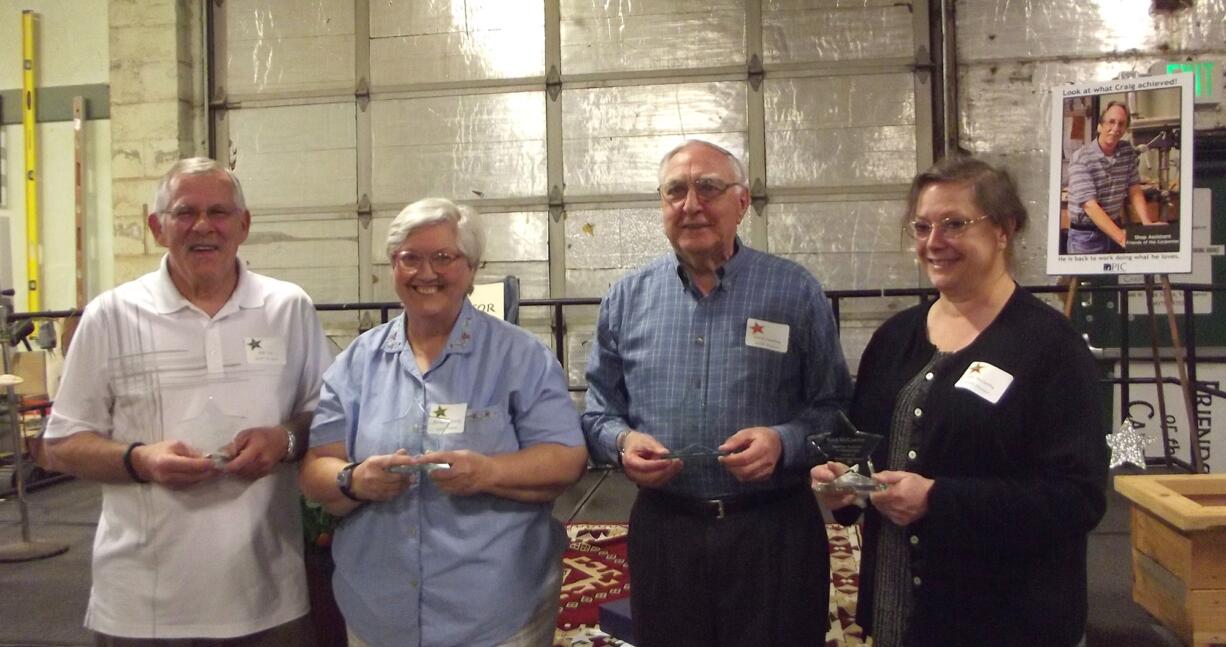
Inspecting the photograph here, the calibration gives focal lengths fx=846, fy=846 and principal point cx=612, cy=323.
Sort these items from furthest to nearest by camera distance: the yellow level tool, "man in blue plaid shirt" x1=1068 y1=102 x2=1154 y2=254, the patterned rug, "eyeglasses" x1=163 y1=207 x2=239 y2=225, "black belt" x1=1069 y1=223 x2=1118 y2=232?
the yellow level tool
"black belt" x1=1069 y1=223 x2=1118 y2=232
"man in blue plaid shirt" x1=1068 y1=102 x2=1154 y2=254
the patterned rug
"eyeglasses" x1=163 y1=207 x2=239 y2=225

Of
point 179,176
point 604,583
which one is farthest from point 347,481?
point 604,583

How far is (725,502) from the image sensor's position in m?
1.71

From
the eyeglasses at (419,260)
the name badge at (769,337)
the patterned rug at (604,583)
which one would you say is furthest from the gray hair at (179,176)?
the patterned rug at (604,583)

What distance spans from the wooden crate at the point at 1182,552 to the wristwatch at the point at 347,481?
80.9 inches

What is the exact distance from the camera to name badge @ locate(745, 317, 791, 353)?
1.73 m

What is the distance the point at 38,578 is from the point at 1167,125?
4.67m

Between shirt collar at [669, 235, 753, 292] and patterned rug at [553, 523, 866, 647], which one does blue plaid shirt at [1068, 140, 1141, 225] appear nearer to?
patterned rug at [553, 523, 866, 647]

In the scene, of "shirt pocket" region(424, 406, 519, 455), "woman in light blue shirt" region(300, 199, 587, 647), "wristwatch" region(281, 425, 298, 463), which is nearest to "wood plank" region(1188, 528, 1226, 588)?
"woman in light blue shirt" region(300, 199, 587, 647)

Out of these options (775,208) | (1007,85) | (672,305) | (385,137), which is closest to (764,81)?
(775,208)

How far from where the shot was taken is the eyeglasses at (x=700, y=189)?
5.62 ft

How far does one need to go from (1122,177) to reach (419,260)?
276cm

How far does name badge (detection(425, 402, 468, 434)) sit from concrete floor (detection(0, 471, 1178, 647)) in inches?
73.8

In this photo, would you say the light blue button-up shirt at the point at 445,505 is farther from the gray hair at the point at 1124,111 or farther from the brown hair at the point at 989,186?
the gray hair at the point at 1124,111

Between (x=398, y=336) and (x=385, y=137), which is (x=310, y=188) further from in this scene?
(x=398, y=336)
